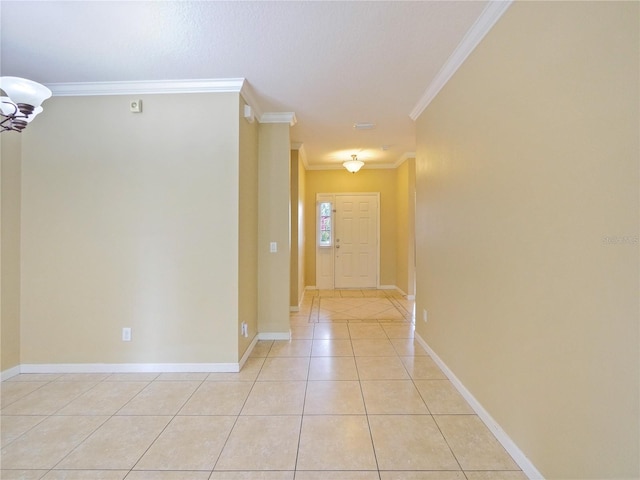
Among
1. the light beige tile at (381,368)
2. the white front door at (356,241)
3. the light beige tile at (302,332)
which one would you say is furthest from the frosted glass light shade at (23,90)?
the white front door at (356,241)

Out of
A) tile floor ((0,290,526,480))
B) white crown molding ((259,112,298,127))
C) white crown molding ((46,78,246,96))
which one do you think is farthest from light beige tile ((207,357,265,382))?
white crown molding ((259,112,298,127))

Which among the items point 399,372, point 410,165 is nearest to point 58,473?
point 399,372

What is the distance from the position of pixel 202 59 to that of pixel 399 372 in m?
3.21

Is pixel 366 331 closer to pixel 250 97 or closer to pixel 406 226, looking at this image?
pixel 406 226

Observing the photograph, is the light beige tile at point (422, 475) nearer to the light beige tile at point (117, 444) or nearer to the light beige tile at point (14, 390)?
the light beige tile at point (117, 444)

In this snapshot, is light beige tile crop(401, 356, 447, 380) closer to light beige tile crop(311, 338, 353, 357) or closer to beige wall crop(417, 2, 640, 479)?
beige wall crop(417, 2, 640, 479)

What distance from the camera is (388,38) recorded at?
2102mm

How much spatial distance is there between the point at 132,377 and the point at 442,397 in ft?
8.85

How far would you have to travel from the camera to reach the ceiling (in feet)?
6.02

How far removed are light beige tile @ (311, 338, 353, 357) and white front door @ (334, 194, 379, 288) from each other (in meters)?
3.08

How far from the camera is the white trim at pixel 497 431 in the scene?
1.52 meters

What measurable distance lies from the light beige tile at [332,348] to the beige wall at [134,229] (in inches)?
39.9

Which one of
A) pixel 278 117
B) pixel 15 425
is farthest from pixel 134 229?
pixel 278 117

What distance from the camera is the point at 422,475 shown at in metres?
1.55
